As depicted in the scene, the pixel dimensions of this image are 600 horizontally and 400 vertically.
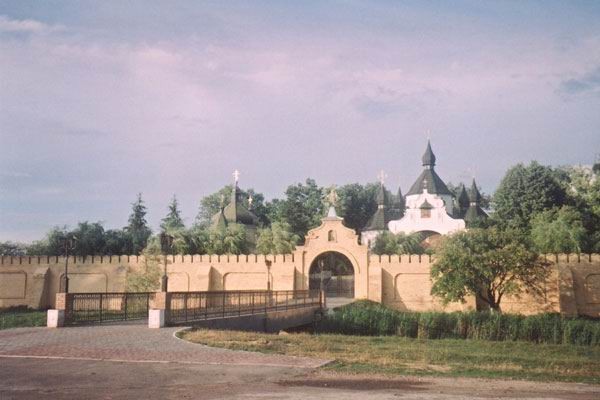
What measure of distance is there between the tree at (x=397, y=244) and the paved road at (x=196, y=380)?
37502 mm

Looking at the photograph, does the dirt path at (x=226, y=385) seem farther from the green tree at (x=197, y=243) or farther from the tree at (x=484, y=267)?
the green tree at (x=197, y=243)

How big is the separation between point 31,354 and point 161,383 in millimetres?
4694

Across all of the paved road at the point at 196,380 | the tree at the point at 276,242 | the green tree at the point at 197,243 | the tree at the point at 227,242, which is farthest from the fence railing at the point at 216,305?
the green tree at the point at 197,243

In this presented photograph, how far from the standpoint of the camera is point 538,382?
1162 centimetres

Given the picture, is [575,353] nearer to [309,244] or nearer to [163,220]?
[309,244]

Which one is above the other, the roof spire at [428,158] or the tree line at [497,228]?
the roof spire at [428,158]

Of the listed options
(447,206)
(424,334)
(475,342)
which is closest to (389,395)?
(475,342)

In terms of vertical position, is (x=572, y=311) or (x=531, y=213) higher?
(x=531, y=213)

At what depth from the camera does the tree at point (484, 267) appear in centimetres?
3316

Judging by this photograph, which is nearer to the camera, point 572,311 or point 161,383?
point 161,383

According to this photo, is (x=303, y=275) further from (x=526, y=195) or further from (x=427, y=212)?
(x=427, y=212)

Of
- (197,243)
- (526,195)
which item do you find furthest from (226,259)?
(526,195)

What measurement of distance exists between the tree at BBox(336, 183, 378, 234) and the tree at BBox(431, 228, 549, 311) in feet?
134

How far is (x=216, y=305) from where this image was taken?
79.8 ft
